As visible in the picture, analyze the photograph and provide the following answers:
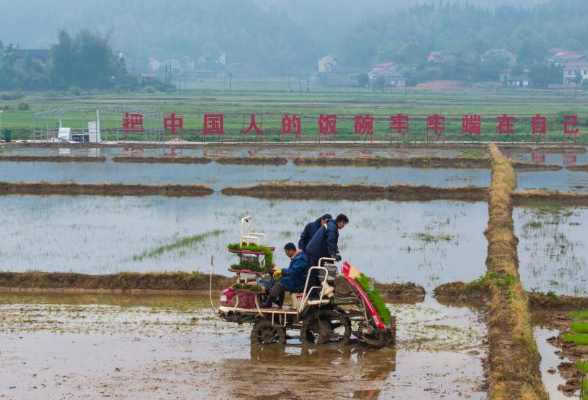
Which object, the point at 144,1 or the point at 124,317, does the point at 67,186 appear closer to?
the point at 124,317

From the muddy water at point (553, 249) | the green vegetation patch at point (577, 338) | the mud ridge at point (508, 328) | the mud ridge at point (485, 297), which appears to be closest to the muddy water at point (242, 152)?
the muddy water at point (553, 249)

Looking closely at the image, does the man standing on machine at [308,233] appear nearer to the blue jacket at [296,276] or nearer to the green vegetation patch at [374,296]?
the blue jacket at [296,276]

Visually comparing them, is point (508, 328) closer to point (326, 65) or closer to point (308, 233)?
point (308, 233)

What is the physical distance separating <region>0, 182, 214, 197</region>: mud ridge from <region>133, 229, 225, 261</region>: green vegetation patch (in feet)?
20.2

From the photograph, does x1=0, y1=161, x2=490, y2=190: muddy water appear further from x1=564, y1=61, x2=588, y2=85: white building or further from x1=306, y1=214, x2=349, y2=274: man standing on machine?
x1=564, y1=61, x2=588, y2=85: white building

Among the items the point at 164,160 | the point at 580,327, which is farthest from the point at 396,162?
the point at 580,327

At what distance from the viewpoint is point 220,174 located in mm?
29859

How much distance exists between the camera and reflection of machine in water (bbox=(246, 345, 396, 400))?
31.8ft

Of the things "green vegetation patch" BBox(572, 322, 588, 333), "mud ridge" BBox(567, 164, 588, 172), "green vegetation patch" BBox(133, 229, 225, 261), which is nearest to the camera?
"green vegetation patch" BBox(572, 322, 588, 333)

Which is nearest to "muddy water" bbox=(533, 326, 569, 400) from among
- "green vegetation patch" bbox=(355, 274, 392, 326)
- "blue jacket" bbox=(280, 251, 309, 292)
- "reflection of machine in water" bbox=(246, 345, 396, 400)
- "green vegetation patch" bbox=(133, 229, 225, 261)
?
"reflection of machine in water" bbox=(246, 345, 396, 400)

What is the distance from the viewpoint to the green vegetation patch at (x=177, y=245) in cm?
1684

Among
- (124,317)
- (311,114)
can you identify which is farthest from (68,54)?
(124,317)

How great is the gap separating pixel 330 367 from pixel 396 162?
22953 millimetres

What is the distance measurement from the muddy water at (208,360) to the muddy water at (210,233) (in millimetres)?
3046
